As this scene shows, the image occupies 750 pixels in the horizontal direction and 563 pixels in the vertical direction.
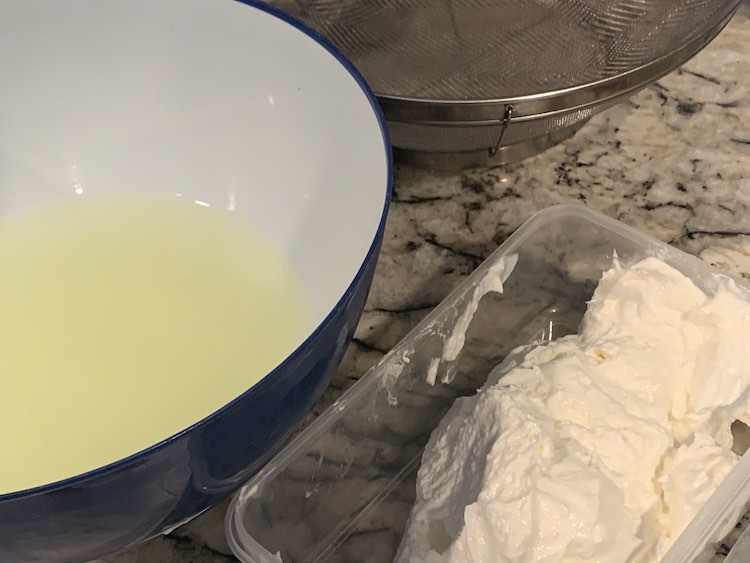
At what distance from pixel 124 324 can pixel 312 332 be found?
7.7 inches

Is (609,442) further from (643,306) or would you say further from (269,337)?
(269,337)

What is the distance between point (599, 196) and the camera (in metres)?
0.84

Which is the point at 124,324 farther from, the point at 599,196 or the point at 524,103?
the point at 599,196

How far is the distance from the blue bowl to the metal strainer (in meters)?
0.10

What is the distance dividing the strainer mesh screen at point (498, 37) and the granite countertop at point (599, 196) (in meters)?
0.11

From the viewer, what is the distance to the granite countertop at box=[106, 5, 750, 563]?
0.75 meters

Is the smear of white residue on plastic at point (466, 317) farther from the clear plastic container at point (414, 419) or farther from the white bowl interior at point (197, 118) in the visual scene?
the white bowl interior at point (197, 118)

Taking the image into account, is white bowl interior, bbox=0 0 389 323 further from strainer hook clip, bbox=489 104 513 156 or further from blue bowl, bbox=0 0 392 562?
strainer hook clip, bbox=489 104 513 156

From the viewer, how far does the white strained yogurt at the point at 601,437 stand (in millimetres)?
521

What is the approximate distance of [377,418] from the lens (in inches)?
25.6

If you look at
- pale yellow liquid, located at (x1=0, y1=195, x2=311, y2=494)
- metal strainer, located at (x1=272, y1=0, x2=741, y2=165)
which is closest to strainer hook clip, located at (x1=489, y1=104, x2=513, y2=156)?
metal strainer, located at (x1=272, y1=0, x2=741, y2=165)

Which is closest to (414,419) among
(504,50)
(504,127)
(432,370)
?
(432,370)

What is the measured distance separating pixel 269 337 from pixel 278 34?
236 millimetres

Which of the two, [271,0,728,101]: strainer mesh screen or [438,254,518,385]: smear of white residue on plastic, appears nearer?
[438,254,518,385]: smear of white residue on plastic
